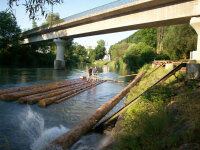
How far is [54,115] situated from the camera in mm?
7148

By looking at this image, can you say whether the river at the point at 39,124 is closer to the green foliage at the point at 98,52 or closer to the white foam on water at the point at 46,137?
the white foam on water at the point at 46,137

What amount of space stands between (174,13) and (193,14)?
1.98 meters

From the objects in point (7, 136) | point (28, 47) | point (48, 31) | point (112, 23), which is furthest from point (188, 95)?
point (28, 47)

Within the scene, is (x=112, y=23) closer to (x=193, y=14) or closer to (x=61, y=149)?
(x=193, y=14)

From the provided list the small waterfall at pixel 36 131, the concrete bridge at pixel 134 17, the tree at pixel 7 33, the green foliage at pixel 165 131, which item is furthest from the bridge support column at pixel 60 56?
the green foliage at pixel 165 131

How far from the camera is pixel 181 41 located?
29578 millimetres

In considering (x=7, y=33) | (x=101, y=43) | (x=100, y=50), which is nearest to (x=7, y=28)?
(x=7, y=33)

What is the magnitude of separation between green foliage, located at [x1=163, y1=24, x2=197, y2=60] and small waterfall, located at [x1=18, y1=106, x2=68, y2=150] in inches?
1170

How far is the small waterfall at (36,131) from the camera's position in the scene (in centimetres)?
475

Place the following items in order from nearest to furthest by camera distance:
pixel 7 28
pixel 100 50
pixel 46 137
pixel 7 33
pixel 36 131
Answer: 1. pixel 46 137
2. pixel 36 131
3. pixel 7 28
4. pixel 7 33
5. pixel 100 50

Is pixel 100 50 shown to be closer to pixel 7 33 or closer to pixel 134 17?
pixel 7 33

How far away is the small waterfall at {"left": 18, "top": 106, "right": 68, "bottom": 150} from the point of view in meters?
4.75

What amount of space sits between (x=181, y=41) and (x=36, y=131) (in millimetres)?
31031

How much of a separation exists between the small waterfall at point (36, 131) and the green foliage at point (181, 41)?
1170 inches
